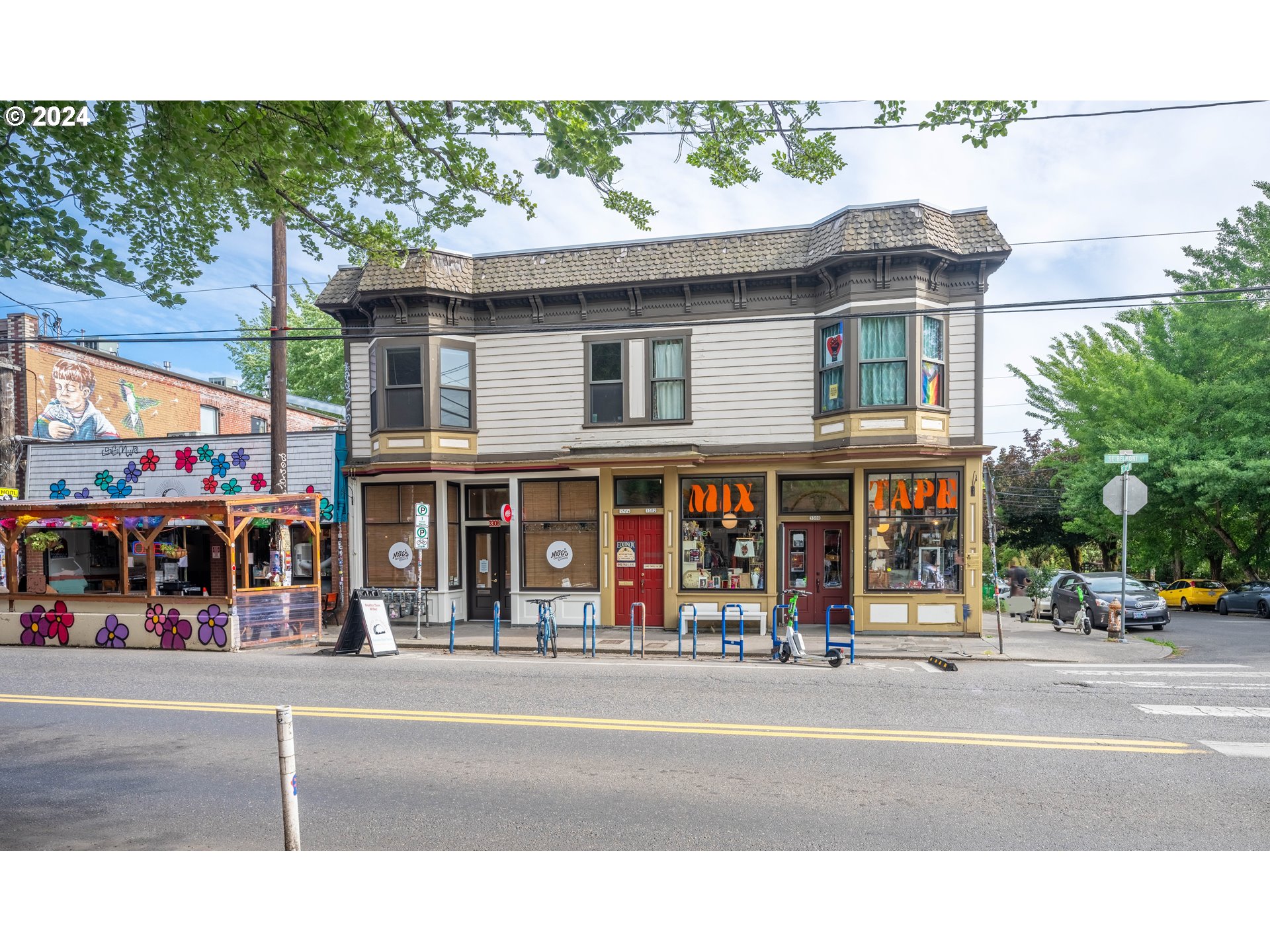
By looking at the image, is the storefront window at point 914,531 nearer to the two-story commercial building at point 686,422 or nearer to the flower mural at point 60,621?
the two-story commercial building at point 686,422

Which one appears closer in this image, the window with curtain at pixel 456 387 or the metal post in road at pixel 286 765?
the metal post in road at pixel 286 765

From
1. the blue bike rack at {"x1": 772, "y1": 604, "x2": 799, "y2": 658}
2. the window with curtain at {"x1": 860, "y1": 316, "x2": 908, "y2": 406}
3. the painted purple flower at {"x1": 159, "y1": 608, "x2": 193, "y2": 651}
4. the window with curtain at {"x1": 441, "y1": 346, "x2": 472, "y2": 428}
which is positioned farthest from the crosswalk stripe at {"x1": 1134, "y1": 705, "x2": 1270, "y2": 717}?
the painted purple flower at {"x1": 159, "y1": 608, "x2": 193, "y2": 651}

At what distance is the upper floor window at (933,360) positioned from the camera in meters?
14.3

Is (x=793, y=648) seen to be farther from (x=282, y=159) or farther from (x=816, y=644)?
(x=282, y=159)

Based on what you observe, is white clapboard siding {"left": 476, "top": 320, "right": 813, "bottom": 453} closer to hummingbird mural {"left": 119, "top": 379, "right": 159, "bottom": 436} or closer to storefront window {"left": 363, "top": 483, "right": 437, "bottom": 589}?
storefront window {"left": 363, "top": 483, "right": 437, "bottom": 589}

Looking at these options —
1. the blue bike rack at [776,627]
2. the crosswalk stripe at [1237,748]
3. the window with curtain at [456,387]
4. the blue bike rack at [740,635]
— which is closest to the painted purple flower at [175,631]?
the window with curtain at [456,387]

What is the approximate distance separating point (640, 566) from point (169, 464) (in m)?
12.1

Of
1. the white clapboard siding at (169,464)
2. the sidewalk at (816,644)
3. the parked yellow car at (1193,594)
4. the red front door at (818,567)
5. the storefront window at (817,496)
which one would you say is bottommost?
the parked yellow car at (1193,594)

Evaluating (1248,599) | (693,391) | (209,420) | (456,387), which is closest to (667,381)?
(693,391)

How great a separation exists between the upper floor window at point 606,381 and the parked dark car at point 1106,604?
1165 centimetres

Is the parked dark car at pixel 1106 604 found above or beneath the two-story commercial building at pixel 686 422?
beneath

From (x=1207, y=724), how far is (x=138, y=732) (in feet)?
37.3

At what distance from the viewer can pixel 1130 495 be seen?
14672 millimetres

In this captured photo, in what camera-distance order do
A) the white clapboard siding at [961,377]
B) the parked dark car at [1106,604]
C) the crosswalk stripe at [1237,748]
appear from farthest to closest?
1. the parked dark car at [1106,604]
2. the white clapboard siding at [961,377]
3. the crosswalk stripe at [1237,748]
